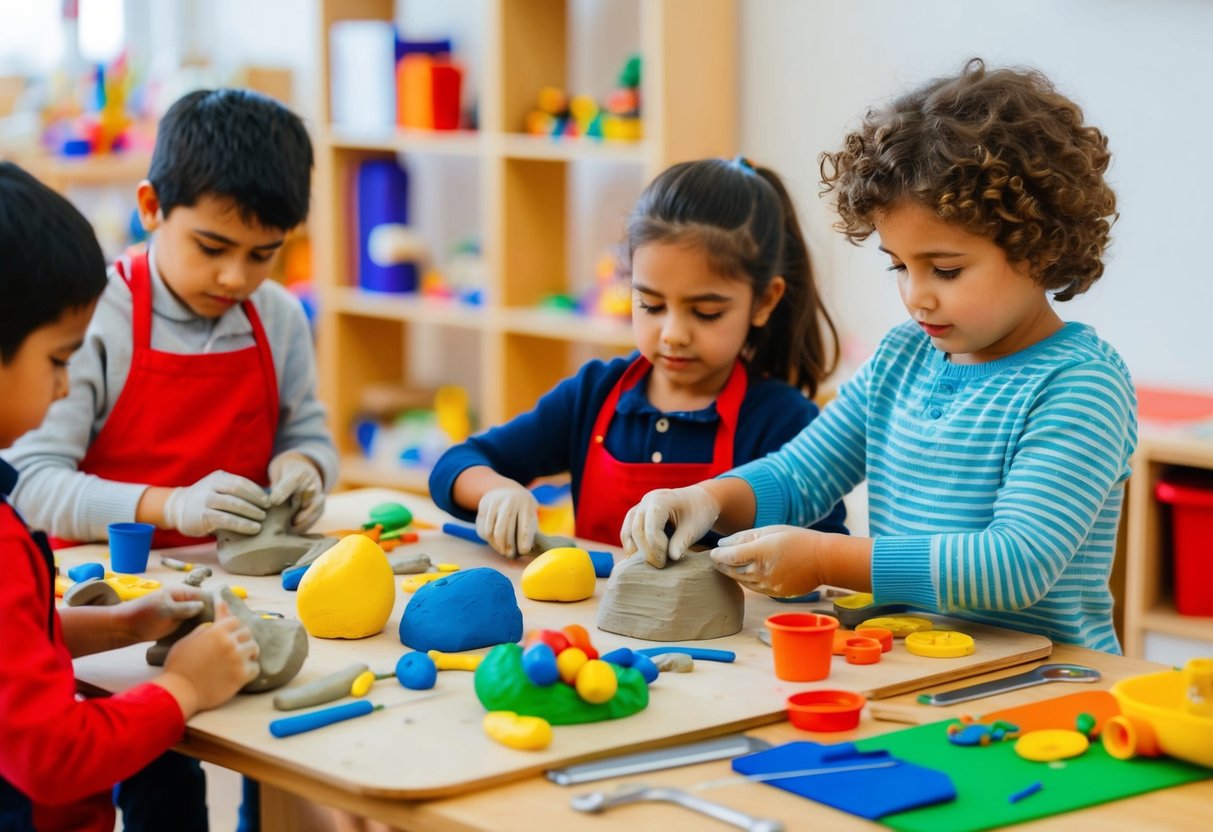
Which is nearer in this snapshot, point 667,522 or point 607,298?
point 667,522

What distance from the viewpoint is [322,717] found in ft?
3.45

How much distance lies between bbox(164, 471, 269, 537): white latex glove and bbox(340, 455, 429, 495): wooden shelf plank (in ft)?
5.81

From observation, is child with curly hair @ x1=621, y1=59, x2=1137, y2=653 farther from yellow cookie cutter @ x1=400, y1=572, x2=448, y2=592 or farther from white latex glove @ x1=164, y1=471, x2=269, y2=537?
white latex glove @ x1=164, y1=471, x2=269, y2=537

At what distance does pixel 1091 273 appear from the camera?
138 cm

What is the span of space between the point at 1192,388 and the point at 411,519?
1.54 m

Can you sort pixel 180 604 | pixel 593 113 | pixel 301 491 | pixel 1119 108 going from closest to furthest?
1. pixel 180 604
2. pixel 301 491
3. pixel 1119 108
4. pixel 593 113

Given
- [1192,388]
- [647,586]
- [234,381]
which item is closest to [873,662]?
[647,586]

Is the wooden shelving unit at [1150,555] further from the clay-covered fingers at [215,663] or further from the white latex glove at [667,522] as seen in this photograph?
the clay-covered fingers at [215,663]

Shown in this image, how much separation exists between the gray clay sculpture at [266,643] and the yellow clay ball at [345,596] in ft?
0.25

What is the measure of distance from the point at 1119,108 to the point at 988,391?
4.76ft

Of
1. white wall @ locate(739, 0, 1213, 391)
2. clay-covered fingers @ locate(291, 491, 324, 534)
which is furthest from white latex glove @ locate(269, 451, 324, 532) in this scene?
white wall @ locate(739, 0, 1213, 391)

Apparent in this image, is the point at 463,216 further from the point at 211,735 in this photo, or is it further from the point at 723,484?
the point at 211,735

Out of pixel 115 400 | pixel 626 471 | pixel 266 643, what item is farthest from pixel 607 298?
pixel 266 643

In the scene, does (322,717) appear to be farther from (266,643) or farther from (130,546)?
(130,546)
